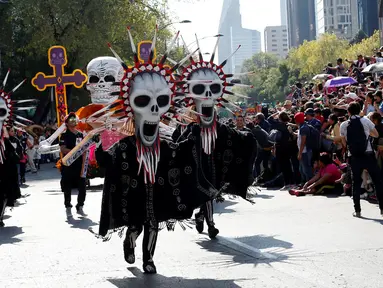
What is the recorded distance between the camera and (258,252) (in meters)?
9.73

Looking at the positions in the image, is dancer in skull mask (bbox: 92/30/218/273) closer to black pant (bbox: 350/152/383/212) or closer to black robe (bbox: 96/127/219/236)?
black robe (bbox: 96/127/219/236)

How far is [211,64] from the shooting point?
39.3ft

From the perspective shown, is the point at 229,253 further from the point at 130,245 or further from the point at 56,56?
the point at 56,56

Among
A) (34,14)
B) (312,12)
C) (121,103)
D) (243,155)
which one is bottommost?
(243,155)

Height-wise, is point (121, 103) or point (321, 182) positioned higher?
point (121, 103)

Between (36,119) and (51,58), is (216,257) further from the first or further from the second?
(36,119)

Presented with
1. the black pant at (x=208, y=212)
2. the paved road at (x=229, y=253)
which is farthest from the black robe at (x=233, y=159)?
the paved road at (x=229, y=253)

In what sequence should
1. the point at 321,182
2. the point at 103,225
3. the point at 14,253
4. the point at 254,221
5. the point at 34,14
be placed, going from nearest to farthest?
the point at 103,225 < the point at 14,253 < the point at 254,221 < the point at 321,182 < the point at 34,14

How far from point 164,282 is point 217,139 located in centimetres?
364

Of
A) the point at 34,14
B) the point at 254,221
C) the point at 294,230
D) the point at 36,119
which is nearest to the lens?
the point at 294,230

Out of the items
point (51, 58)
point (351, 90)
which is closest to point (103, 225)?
point (351, 90)

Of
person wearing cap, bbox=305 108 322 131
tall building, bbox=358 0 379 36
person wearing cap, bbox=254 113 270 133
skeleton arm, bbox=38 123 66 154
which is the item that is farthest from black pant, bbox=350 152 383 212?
tall building, bbox=358 0 379 36

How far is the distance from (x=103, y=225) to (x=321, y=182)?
26.3 feet

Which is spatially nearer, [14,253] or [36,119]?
[14,253]
